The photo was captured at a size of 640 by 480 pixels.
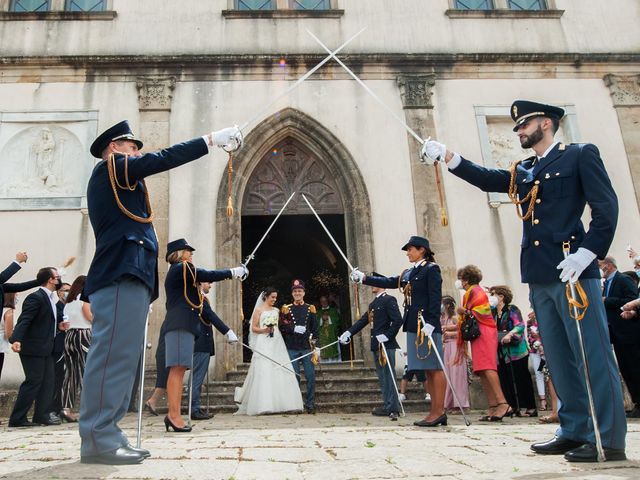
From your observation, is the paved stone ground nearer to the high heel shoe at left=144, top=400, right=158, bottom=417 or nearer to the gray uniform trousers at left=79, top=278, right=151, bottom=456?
the gray uniform trousers at left=79, top=278, right=151, bottom=456

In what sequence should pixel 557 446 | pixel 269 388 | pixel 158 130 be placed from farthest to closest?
pixel 158 130 → pixel 269 388 → pixel 557 446

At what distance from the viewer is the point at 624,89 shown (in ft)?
36.7

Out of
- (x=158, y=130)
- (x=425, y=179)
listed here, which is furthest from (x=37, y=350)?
(x=425, y=179)

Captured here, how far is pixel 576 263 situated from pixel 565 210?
0.50 meters

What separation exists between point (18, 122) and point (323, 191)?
20.0 feet

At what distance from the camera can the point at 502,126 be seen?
10961 mm

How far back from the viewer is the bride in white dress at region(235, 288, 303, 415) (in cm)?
784

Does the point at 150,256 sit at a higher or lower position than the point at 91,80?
lower

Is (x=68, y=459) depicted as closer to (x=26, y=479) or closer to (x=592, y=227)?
(x=26, y=479)

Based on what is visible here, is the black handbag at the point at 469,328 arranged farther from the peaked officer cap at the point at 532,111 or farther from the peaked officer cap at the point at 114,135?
the peaked officer cap at the point at 114,135

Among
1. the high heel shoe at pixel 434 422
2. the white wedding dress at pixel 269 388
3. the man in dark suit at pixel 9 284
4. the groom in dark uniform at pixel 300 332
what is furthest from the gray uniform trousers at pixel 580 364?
the man in dark suit at pixel 9 284

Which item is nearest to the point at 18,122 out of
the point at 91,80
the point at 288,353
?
the point at 91,80

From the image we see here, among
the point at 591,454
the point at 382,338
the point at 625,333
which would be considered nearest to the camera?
the point at 591,454

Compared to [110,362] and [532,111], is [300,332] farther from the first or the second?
[532,111]
